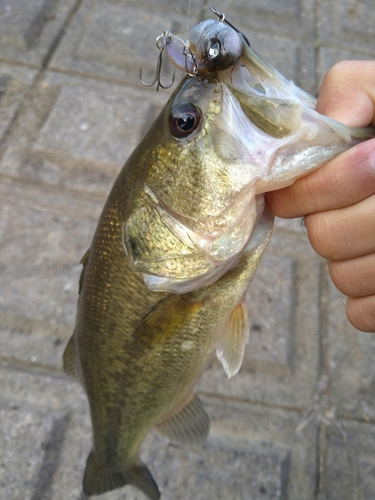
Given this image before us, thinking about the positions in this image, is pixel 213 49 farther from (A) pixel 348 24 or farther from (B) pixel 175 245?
(A) pixel 348 24

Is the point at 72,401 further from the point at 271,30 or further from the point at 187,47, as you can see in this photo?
the point at 271,30

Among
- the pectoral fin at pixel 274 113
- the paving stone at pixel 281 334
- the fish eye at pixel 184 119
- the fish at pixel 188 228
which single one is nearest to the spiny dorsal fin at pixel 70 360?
the fish at pixel 188 228

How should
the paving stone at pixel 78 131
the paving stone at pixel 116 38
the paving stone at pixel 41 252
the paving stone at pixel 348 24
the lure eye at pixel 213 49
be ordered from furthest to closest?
1. the paving stone at pixel 348 24
2. the paving stone at pixel 116 38
3. the paving stone at pixel 78 131
4. the paving stone at pixel 41 252
5. the lure eye at pixel 213 49

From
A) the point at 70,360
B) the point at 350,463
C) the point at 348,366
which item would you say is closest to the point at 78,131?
the point at 70,360

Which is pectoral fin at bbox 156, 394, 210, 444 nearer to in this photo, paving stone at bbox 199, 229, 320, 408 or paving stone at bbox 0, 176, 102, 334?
paving stone at bbox 199, 229, 320, 408

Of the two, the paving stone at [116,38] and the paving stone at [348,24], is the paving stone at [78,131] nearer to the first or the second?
the paving stone at [116,38]

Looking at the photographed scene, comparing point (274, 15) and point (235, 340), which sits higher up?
point (274, 15)
